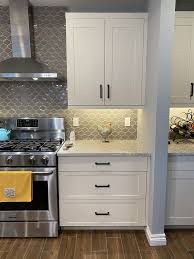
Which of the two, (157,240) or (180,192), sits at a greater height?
(180,192)

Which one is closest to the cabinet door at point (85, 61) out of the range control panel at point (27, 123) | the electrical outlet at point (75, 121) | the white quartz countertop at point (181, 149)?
the electrical outlet at point (75, 121)

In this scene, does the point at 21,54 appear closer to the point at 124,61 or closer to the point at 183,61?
the point at 124,61

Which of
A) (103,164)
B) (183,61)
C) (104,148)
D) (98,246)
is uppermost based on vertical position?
(183,61)

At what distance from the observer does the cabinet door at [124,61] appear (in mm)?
2525

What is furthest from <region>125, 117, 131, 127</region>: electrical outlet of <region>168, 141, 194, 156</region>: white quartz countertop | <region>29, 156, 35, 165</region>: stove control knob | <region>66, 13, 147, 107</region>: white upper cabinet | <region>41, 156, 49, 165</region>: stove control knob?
<region>29, 156, 35, 165</region>: stove control knob

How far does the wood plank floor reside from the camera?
2238mm

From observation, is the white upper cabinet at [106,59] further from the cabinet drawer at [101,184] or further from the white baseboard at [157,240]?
the white baseboard at [157,240]

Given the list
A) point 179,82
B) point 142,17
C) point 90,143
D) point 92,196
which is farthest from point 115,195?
point 142,17

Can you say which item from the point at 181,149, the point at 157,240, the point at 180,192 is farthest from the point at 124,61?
the point at 157,240

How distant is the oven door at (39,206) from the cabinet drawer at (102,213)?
13 cm

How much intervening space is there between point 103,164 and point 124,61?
3.83 ft

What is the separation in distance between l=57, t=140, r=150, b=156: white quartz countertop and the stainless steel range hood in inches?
32.4

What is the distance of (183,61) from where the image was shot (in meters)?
2.58

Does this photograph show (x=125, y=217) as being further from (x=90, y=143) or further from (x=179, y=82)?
(x=179, y=82)
